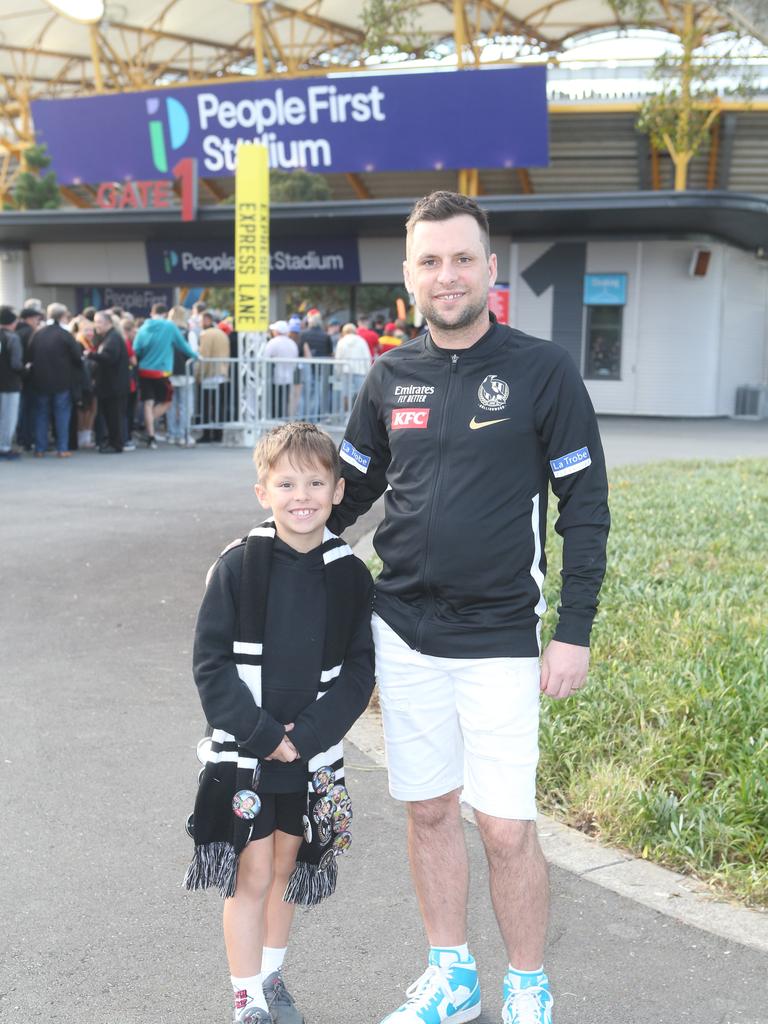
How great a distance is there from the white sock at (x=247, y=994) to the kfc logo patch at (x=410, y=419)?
142 centimetres

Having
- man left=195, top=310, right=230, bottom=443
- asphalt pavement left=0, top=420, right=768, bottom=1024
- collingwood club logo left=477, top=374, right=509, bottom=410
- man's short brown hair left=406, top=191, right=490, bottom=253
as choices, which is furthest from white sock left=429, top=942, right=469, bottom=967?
man left=195, top=310, right=230, bottom=443

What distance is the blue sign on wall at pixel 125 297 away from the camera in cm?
3316

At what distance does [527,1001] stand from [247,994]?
2.24ft

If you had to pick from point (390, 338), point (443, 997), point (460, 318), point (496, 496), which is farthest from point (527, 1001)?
point (390, 338)

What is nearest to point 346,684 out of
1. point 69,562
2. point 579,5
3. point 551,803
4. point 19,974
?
point 19,974

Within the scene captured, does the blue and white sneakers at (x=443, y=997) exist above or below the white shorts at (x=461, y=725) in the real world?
below

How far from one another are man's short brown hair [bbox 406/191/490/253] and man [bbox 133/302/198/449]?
46.3ft

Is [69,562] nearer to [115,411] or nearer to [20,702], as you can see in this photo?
[20,702]

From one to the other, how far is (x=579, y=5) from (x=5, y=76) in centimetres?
2548

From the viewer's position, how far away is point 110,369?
15.7 metres

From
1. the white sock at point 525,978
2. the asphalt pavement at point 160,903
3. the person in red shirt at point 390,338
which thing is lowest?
the asphalt pavement at point 160,903

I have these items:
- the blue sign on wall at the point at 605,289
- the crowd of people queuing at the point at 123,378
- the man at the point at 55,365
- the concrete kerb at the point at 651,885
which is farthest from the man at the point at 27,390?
the blue sign on wall at the point at 605,289

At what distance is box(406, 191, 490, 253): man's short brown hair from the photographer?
297 cm

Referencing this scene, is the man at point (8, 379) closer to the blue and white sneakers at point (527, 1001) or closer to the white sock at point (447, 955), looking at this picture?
the white sock at point (447, 955)
